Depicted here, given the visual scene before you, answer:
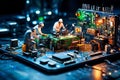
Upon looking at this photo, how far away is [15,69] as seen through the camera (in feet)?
42.6

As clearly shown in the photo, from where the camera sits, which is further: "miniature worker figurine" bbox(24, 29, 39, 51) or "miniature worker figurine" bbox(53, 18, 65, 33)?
"miniature worker figurine" bbox(53, 18, 65, 33)

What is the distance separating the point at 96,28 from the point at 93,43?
5.30 feet

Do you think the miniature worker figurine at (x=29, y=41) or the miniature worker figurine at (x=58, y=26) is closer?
the miniature worker figurine at (x=29, y=41)

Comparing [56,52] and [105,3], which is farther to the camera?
[105,3]

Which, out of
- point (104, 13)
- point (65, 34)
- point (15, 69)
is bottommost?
point (15, 69)

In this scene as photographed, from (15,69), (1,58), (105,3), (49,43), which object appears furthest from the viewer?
(105,3)

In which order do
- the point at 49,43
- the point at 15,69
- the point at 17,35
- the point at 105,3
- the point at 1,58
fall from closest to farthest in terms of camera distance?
the point at 15,69 < the point at 1,58 < the point at 49,43 < the point at 17,35 < the point at 105,3

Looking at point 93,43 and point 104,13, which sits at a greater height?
point 104,13

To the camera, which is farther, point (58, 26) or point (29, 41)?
point (58, 26)

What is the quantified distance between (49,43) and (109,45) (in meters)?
3.25

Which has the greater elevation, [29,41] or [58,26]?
[58,26]

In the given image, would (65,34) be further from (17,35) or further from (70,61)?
(17,35)

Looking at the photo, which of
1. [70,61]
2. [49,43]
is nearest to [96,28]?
[49,43]

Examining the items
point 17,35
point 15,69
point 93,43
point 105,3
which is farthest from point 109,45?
point 105,3
